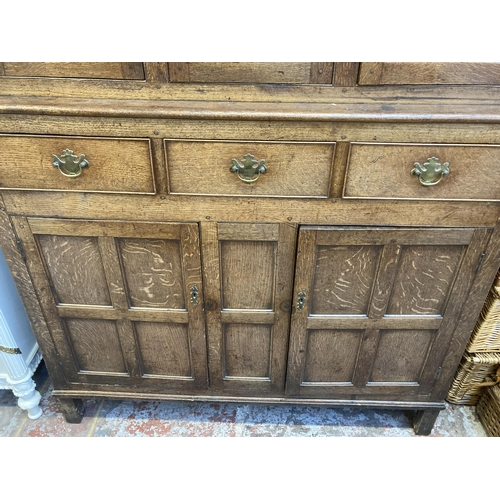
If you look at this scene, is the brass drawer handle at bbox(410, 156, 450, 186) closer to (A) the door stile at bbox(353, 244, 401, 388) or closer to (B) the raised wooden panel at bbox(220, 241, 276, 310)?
(A) the door stile at bbox(353, 244, 401, 388)

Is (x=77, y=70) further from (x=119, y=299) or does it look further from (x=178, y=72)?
(x=119, y=299)

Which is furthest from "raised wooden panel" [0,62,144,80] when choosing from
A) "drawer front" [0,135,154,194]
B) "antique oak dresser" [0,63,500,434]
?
"drawer front" [0,135,154,194]

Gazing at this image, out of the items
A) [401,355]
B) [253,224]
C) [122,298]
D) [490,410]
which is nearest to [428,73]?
[253,224]

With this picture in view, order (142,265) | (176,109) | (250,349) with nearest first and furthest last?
(176,109)
(142,265)
(250,349)

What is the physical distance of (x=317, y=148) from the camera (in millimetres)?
1035

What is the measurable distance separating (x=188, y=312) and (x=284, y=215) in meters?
0.46

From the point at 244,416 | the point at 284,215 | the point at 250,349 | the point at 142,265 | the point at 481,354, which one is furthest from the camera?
the point at 244,416

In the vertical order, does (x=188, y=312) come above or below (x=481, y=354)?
above

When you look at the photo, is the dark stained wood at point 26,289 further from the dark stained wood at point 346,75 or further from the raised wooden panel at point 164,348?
the dark stained wood at point 346,75

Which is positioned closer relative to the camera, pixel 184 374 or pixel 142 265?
pixel 142 265

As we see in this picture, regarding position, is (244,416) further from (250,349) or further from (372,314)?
(372,314)

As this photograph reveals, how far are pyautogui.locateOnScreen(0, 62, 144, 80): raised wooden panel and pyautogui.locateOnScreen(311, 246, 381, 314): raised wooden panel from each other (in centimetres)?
67

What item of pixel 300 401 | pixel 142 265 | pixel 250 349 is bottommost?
pixel 300 401

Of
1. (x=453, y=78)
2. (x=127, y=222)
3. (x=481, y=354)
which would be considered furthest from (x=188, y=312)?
(x=481, y=354)
